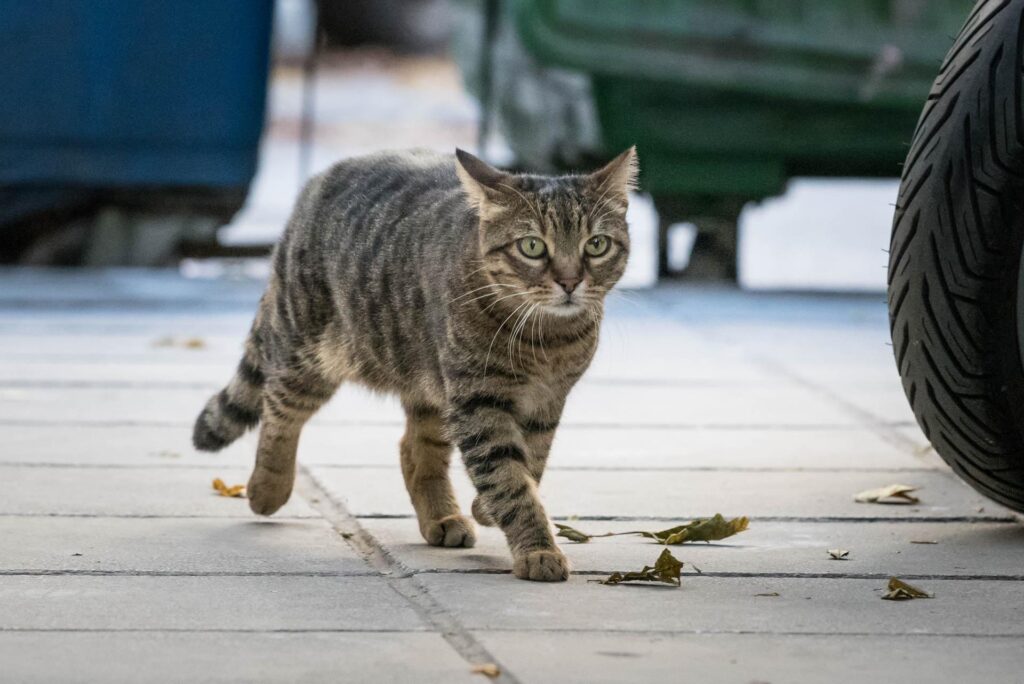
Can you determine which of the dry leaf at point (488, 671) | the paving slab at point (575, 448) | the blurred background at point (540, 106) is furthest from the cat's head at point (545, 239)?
the blurred background at point (540, 106)

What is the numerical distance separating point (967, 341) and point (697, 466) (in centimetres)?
154

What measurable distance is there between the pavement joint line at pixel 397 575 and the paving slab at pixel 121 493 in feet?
0.26

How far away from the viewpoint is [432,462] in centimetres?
472

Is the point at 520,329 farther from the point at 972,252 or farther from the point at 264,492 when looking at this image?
the point at 972,252

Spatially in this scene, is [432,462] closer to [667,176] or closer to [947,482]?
[947,482]

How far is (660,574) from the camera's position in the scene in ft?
12.7

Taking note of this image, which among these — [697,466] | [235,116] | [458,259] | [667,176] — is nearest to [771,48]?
[667,176]

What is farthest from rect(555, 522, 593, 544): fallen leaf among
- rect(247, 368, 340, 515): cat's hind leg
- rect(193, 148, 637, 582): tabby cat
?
rect(247, 368, 340, 515): cat's hind leg

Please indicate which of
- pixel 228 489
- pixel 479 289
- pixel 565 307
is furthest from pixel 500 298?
pixel 228 489

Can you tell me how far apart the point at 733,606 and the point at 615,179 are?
4.76ft

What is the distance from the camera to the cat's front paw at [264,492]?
4.64 meters

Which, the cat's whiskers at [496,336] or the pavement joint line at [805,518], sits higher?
the cat's whiskers at [496,336]

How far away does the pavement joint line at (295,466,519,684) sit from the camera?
10.6 feet

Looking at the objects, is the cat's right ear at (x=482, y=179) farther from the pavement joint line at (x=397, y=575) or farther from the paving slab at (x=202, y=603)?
the paving slab at (x=202, y=603)
